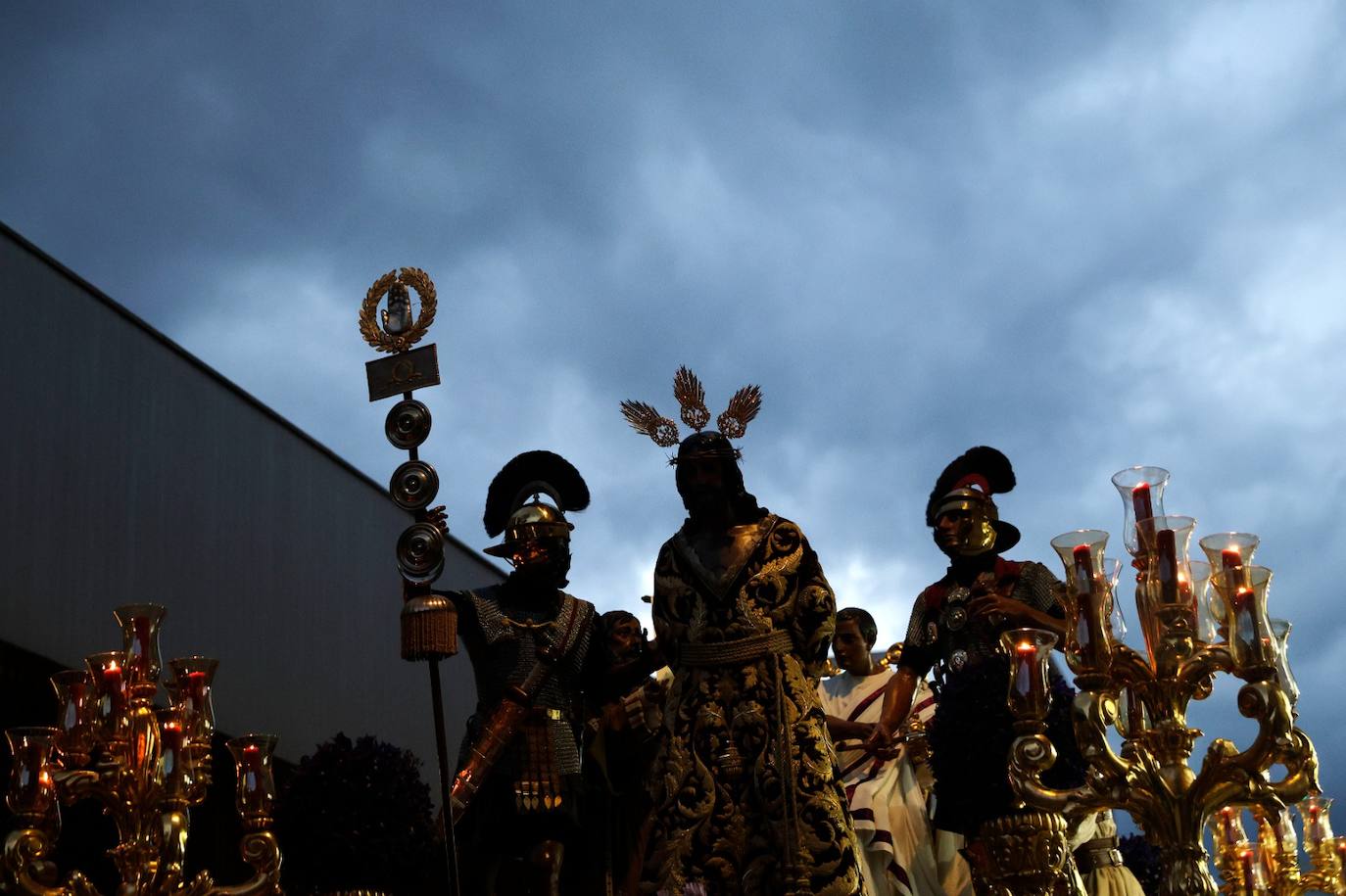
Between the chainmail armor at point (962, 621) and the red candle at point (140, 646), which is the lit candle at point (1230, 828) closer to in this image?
the chainmail armor at point (962, 621)

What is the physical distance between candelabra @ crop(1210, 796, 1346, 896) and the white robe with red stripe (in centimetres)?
148

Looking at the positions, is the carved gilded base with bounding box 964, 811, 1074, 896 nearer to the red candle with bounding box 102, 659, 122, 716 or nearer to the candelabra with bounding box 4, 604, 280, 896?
the candelabra with bounding box 4, 604, 280, 896

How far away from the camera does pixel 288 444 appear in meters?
12.9

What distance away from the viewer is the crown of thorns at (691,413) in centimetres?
808

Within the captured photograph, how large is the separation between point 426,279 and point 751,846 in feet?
10.8

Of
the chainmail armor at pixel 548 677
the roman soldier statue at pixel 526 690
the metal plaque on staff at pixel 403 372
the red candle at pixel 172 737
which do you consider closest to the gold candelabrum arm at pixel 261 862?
the red candle at pixel 172 737

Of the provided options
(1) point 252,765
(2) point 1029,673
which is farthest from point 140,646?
(2) point 1029,673

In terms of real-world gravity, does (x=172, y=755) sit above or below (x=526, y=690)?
Answer: below

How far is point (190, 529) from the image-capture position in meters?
11.6

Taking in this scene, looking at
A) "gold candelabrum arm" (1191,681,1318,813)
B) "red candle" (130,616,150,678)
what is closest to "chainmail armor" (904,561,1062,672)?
"gold candelabrum arm" (1191,681,1318,813)

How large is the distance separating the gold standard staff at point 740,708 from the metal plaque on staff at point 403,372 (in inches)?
51.8

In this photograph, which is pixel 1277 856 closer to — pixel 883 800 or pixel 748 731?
pixel 883 800

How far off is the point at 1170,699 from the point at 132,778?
4158 mm

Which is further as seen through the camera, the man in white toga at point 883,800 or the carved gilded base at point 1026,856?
the man in white toga at point 883,800
